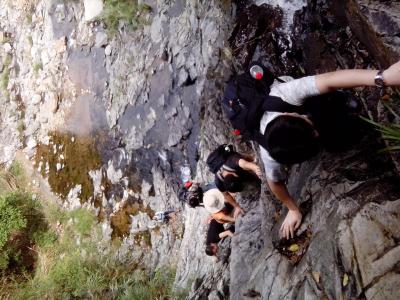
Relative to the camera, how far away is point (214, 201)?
4.24 meters

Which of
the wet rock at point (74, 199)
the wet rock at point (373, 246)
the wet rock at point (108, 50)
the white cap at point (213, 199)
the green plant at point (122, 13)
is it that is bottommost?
the wet rock at point (74, 199)

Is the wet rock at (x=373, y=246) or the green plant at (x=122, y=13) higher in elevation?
the green plant at (x=122, y=13)

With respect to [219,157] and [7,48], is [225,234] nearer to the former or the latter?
[219,157]

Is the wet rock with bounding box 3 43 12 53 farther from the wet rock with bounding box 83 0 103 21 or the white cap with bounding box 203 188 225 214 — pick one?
the white cap with bounding box 203 188 225 214

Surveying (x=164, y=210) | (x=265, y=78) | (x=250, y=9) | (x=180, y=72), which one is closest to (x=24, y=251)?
(x=164, y=210)

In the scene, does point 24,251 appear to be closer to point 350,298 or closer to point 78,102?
point 78,102

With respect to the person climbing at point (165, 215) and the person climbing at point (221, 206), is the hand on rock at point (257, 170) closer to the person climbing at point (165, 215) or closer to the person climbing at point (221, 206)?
the person climbing at point (221, 206)

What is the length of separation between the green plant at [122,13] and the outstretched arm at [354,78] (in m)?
4.48

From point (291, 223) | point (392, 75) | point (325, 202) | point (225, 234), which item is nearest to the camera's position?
point (392, 75)

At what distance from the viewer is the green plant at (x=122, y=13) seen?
6.12 m

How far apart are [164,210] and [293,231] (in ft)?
10.1

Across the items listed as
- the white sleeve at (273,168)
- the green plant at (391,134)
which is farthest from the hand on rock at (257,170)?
the green plant at (391,134)

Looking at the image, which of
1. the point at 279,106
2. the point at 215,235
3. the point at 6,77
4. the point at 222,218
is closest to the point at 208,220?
the point at 215,235

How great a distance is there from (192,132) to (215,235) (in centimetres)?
148
